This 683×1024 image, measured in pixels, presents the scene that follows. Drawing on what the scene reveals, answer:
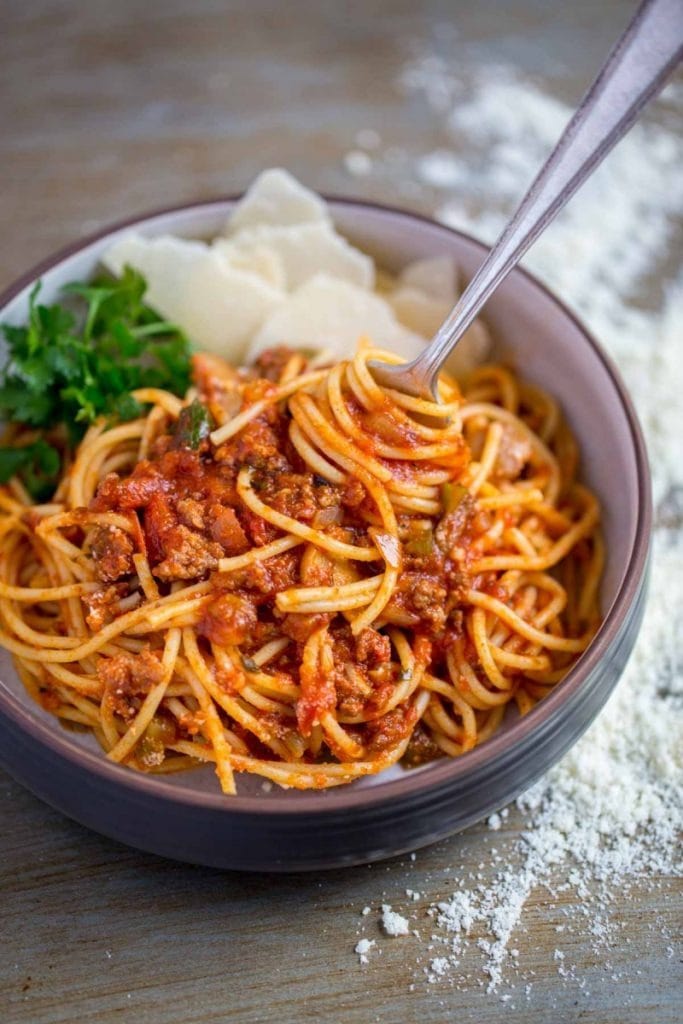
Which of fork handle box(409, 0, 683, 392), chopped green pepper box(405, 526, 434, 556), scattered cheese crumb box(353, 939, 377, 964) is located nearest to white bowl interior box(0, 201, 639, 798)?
scattered cheese crumb box(353, 939, 377, 964)

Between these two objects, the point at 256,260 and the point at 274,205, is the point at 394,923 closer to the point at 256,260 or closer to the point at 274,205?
the point at 256,260

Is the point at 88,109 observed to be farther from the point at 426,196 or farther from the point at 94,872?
the point at 94,872

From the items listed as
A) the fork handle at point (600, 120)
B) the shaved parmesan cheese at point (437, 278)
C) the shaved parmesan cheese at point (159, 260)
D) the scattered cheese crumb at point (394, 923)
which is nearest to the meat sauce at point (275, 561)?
the scattered cheese crumb at point (394, 923)

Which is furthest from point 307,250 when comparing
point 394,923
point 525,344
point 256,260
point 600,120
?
point 394,923

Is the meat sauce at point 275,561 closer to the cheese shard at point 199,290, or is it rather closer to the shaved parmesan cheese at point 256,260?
the cheese shard at point 199,290

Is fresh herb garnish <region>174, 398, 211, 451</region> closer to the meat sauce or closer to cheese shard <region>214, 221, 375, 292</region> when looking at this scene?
the meat sauce

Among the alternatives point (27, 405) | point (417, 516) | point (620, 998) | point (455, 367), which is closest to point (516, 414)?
point (455, 367)
